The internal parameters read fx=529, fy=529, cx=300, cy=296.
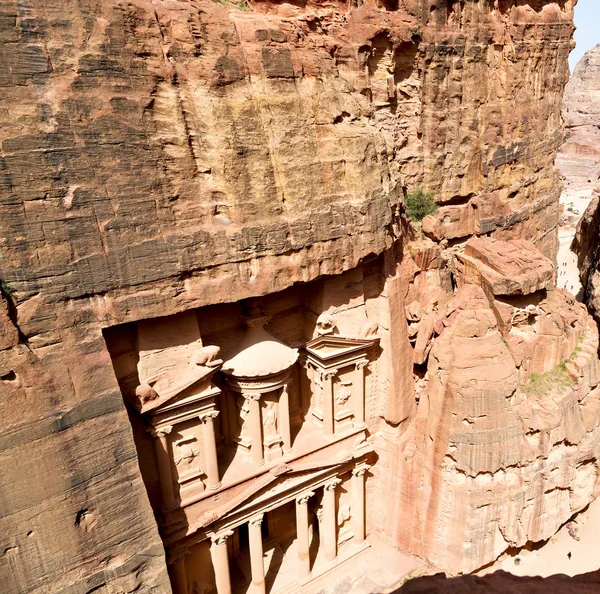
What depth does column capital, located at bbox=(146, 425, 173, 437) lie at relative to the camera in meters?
9.66

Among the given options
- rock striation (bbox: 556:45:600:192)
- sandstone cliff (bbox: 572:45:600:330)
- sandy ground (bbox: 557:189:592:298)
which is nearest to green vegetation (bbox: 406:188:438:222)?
sandstone cliff (bbox: 572:45:600:330)

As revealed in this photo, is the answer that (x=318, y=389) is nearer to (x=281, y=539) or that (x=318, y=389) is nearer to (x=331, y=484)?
(x=331, y=484)

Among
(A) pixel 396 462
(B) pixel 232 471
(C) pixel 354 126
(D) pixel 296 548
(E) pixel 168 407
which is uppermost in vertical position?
(C) pixel 354 126

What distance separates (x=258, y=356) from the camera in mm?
10773

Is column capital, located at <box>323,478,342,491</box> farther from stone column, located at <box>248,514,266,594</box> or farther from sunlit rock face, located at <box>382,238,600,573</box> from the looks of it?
stone column, located at <box>248,514,266,594</box>

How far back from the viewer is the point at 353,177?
35.5ft

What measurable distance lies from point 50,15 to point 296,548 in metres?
12.8

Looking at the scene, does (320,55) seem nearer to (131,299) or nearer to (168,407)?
(131,299)

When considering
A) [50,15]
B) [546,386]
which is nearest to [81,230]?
[50,15]

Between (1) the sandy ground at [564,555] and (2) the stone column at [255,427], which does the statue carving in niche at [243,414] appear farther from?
(1) the sandy ground at [564,555]

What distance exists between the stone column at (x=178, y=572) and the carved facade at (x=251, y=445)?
28 millimetres

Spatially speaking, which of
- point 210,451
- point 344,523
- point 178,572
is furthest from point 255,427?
point 344,523

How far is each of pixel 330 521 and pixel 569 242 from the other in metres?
34.8

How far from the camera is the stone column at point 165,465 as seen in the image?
31.9ft
